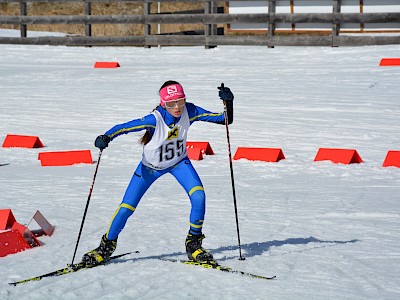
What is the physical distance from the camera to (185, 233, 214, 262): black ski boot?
6.50 m

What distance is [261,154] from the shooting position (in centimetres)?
1146

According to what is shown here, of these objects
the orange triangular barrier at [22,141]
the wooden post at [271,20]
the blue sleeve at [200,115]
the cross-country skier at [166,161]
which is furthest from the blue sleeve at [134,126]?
the wooden post at [271,20]

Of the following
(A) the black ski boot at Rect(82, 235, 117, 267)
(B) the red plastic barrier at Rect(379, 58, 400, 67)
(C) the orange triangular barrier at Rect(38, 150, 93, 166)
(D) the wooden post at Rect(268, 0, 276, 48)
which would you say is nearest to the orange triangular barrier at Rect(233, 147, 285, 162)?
(C) the orange triangular barrier at Rect(38, 150, 93, 166)

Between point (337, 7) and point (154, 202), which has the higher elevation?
point (337, 7)

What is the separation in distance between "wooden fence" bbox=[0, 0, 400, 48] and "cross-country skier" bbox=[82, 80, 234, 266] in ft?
51.9

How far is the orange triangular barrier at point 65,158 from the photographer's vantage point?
11.5 metres

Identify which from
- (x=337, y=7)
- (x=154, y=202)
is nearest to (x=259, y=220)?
(x=154, y=202)

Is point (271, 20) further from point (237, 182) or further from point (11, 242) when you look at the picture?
point (11, 242)

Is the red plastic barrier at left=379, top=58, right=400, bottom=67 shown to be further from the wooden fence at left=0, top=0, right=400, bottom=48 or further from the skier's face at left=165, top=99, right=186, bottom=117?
the skier's face at left=165, top=99, right=186, bottom=117

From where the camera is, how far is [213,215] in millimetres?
8492

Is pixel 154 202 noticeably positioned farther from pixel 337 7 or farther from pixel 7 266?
pixel 337 7

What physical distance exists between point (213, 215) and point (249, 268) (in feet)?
6.65

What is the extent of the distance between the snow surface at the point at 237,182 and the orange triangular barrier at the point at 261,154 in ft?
0.47

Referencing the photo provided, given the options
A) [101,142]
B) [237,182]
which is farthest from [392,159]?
[101,142]
